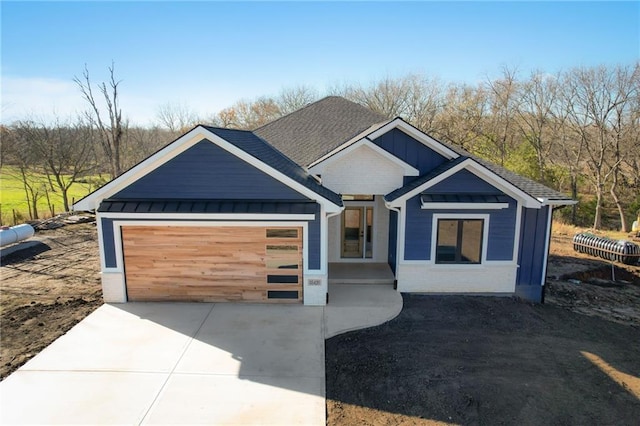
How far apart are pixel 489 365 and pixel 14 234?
55.2 feet

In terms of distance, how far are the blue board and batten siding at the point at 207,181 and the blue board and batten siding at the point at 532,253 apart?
658 cm

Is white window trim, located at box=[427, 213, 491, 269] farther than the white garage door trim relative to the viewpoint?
Yes

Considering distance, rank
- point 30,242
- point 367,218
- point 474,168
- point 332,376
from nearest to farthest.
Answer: point 332,376, point 474,168, point 367,218, point 30,242

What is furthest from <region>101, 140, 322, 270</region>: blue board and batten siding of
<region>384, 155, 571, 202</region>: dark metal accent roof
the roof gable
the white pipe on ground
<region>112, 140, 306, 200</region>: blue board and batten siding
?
the white pipe on ground

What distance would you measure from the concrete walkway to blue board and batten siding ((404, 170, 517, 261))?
202 cm

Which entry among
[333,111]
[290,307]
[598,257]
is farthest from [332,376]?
[598,257]

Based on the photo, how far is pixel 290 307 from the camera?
1000 centimetres

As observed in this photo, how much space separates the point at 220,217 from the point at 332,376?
483 centimetres

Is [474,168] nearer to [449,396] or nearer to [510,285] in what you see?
[510,285]

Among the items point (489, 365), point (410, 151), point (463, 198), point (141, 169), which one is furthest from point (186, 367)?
point (410, 151)

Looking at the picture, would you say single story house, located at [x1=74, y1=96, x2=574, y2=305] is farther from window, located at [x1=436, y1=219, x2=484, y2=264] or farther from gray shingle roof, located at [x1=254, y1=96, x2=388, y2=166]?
gray shingle roof, located at [x1=254, y1=96, x2=388, y2=166]

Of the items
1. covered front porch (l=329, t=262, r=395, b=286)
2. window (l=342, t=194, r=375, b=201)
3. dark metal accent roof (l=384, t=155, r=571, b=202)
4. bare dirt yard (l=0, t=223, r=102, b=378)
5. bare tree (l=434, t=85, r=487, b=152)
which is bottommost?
bare dirt yard (l=0, t=223, r=102, b=378)

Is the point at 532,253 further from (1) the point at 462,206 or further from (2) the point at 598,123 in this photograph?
(2) the point at 598,123

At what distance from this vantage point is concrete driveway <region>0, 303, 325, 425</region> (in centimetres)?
602
